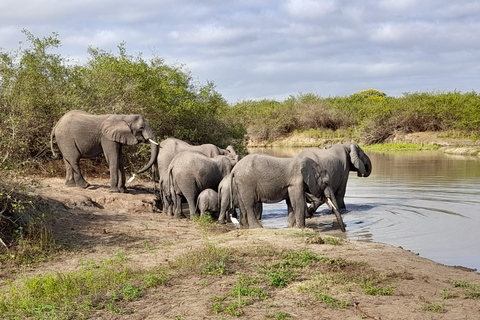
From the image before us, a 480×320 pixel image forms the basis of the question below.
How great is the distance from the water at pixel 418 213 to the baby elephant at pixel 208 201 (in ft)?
4.43

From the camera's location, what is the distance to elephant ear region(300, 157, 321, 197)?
1291 centimetres

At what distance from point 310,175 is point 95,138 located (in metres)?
6.68

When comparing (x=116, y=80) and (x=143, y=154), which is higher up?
(x=116, y=80)

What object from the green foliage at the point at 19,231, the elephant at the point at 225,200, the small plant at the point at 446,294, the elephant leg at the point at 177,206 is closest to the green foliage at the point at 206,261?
the green foliage at the point at 19,231

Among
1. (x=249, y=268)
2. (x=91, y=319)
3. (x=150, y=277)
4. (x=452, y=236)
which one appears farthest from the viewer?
(x=452, y=236)

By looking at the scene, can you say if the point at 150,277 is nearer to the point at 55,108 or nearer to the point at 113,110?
the point at 55,108

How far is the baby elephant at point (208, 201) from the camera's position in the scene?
1459 centimetres

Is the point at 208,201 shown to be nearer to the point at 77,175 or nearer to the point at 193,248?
the point at 77,175

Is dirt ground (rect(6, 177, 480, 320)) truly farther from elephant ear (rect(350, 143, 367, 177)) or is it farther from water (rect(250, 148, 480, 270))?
elephant ear (rect(350, 143, 367, 177))

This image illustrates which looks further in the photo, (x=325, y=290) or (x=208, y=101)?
(x=208, y=101)

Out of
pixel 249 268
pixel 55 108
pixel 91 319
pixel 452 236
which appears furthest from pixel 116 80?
pixel 91 319

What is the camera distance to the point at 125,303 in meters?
6.96

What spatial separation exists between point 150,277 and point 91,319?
1332mm

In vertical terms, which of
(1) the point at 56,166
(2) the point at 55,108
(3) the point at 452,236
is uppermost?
(2) the point at 55,108
